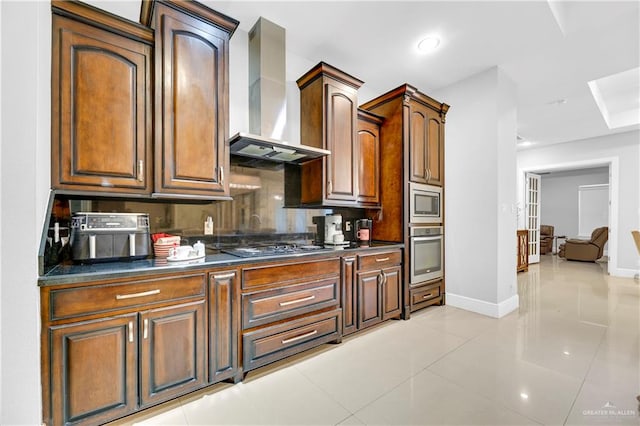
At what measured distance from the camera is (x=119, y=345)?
1455 mm

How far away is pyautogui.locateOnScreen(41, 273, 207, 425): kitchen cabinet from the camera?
1.31 m

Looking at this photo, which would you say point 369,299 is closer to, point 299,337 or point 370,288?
point 370,288

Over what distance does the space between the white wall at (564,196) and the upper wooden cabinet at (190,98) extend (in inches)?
420

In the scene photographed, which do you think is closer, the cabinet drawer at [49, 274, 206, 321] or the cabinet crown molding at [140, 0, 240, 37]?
the cabinet drawer at [49, 274, 206, 321]

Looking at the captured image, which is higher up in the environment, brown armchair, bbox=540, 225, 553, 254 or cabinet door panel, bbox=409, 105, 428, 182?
cabinet door panel, bbox=409, 105, 428, 182

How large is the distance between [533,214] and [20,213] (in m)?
8.91

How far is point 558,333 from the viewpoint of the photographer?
8.70ft

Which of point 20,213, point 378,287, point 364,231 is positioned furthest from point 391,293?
point 20,213

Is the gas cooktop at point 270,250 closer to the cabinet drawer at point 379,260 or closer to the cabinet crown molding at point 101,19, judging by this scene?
the cabinet drawer at point 379,260

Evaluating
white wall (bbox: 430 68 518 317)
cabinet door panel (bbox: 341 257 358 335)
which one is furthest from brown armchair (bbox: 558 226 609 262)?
cabinet door panel (bbox: 341 257 358 335)

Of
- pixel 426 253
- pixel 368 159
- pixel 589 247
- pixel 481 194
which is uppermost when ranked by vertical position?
pixel 368 159

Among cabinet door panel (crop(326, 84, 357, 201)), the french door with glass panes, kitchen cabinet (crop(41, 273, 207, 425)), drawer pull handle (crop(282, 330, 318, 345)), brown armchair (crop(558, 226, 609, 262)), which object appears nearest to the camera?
kitchen cabinet (crop(41, 273, 207, 425))

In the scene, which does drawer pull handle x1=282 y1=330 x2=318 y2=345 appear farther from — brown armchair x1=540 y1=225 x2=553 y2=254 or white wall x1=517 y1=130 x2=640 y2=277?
brown armchair x1=540 y1=225 x2=553 y2=254

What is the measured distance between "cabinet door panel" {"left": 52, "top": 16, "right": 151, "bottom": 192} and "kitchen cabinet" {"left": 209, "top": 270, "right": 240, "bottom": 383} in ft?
2.66
